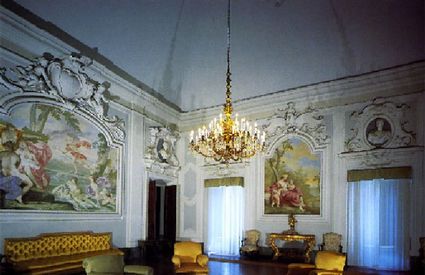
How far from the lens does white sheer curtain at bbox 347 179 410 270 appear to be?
844 centimetres

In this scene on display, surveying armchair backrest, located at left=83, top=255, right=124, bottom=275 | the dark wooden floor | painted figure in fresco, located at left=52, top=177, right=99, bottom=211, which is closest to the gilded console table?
the dark wooden floor

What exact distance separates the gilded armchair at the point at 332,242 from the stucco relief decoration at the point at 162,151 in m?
5.13

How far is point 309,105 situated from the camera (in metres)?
10.4

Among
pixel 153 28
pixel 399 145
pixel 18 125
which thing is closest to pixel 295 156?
pixel 399 145

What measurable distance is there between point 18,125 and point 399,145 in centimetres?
845

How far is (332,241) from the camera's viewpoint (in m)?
9.20

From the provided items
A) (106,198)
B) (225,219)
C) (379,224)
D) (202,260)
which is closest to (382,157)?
(379,224)

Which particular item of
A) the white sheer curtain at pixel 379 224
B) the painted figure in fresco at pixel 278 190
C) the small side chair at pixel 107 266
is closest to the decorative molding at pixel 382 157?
the white sheer curtain at pixel 379 224

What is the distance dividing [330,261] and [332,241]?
3085mm

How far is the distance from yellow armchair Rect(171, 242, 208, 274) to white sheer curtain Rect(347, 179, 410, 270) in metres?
3.95

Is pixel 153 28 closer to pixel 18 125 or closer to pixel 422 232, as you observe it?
pixel 18 125

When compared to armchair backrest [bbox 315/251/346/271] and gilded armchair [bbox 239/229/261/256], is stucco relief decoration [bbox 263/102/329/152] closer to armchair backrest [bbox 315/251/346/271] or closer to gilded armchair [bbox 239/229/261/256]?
gilded armchair [bbox 239/229/261/256]

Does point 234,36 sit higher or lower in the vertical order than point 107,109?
higher

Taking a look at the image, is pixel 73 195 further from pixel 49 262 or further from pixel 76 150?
pixel 49 262
